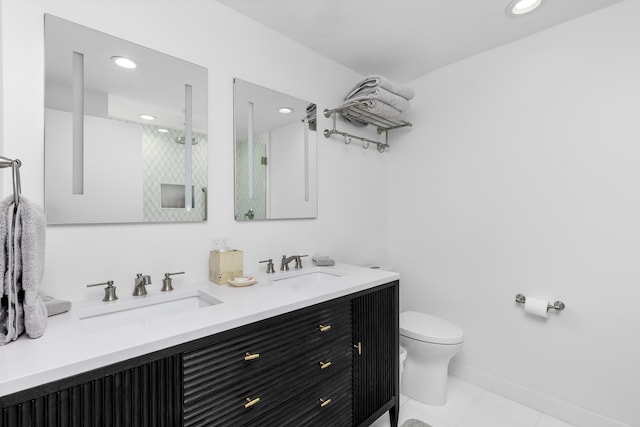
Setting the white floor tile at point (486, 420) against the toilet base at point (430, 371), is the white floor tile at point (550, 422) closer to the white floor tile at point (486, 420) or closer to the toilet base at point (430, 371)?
the white floor tile at point (486, 420)

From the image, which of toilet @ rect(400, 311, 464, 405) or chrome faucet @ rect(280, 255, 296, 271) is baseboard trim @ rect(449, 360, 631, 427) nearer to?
toilet @ rect(400, 311, 464, 405)

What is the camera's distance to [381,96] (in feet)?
6.72

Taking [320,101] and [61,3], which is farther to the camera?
[320,101]

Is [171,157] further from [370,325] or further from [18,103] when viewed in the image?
[370,325]

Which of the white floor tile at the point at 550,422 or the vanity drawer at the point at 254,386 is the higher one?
the vanity drawer at the point at 254,386

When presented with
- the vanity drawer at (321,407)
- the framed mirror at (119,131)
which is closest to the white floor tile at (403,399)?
the vanity drawer at (321,407)

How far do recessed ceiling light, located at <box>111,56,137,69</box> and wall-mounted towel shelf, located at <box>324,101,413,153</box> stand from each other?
122cm

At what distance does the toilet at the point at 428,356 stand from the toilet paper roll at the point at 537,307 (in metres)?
0.44

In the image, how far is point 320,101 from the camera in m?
2.18

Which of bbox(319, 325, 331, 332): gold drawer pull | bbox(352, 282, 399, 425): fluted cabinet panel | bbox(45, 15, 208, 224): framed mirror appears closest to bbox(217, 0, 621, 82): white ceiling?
bbox(45, 15, 208, 224): framed mirror

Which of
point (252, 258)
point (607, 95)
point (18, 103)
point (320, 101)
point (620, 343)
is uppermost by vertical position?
point (320, 101)

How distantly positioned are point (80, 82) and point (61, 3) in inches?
11.7

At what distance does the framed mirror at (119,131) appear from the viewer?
46.9 inches

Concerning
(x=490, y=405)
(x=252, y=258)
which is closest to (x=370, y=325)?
(x=252, y=258)
